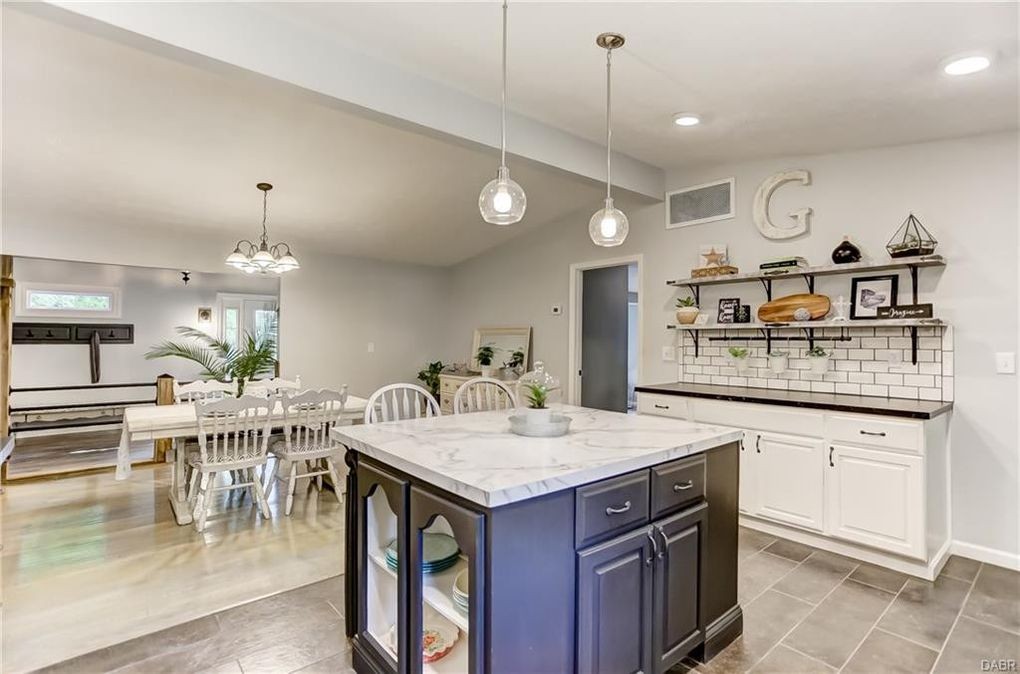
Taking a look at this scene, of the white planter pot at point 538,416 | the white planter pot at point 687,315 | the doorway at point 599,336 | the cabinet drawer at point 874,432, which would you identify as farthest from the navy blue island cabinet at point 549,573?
the doorway at point 599,336

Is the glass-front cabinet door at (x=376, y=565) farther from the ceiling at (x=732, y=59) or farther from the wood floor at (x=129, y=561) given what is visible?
the ceiling at (x=732, y=59)

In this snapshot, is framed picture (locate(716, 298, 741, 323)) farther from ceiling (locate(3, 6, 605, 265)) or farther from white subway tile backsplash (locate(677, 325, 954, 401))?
ceiling (locate(3, 6, 605, 265))

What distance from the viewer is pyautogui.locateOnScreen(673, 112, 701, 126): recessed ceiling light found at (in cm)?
293

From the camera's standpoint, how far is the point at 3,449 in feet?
6.10

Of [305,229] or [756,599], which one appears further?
[305,229]

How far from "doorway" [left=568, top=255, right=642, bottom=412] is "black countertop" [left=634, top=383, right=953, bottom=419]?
1.41 m

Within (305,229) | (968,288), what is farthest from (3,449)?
(968,288)

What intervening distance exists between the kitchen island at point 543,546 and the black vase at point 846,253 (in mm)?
1885

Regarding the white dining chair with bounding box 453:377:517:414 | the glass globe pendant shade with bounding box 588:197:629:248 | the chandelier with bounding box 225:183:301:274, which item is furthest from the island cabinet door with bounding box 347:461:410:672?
the chandelier with bounding box 225:183:301:274

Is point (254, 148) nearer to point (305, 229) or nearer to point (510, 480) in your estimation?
point (305, 229)

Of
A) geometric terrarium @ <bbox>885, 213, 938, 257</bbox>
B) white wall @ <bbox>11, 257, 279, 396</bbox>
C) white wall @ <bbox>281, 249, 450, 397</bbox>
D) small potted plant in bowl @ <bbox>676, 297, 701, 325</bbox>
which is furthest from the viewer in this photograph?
white wall @ <bbox>281, 249, 450, 397</bbox>

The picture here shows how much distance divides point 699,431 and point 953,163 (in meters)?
2.41

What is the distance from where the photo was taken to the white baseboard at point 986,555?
2730 millimetres

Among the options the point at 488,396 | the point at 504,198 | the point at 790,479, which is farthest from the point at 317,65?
the point at 790,479
